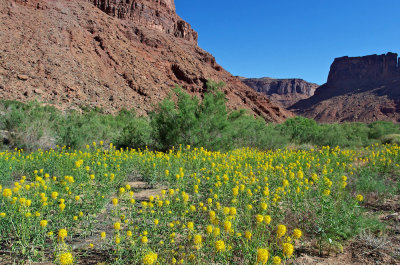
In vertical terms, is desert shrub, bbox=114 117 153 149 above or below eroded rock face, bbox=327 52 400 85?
below

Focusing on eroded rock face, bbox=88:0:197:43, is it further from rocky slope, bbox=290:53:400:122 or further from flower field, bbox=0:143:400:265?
flower field, bbox=0:143:400:265

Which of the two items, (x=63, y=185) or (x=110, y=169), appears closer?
(x=63, y=185)

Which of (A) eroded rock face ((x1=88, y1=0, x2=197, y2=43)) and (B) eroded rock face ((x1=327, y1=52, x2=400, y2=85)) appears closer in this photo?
(A) eroded rock face ((x1=88, y1=0, x2=197, y2=43))

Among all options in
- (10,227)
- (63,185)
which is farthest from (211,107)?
(10,227)

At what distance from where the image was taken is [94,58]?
119 feet

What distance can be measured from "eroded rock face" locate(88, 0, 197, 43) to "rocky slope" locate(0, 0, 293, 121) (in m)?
0.21

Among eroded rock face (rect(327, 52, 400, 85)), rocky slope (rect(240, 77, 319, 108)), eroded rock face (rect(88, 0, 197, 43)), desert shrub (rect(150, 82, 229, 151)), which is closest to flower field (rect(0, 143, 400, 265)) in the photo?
desert shrub (rect(150, 82, 229, 151))

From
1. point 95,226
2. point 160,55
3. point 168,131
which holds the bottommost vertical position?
point 95,226

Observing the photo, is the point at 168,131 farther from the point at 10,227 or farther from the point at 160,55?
the point at 160,55

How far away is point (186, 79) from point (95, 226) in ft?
154

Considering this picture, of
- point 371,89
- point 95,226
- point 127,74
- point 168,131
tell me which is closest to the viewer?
point 95,226

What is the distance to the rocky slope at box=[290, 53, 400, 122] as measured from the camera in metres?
72.7

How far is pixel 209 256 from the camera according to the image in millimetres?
2723

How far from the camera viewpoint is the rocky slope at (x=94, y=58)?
2772cm
